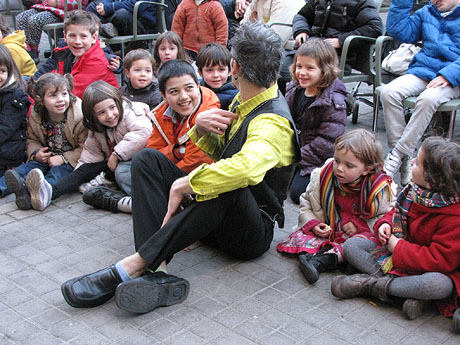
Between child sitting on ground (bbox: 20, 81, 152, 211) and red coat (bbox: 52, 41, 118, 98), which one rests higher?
red coat (bbox: 52, 41, 118, 98)

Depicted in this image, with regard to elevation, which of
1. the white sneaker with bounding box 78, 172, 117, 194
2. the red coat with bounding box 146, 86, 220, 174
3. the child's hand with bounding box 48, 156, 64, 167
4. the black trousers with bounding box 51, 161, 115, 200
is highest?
the red coat with bounding box 146, 86, 220, 174

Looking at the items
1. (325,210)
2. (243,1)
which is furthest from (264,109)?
(243,1)

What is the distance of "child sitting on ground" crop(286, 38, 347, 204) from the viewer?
482cm

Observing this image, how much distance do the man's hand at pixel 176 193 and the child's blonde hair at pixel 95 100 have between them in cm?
193

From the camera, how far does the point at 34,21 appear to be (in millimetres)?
8758

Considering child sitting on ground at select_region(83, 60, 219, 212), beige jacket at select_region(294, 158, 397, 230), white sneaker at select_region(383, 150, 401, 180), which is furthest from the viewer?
white sneaker at select_region(383, 150, 401, 180)

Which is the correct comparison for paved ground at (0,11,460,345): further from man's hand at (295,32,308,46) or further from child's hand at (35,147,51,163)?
man's hand at (295,32,308,46)

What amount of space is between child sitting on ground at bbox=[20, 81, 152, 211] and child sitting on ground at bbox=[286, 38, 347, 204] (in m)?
1.29

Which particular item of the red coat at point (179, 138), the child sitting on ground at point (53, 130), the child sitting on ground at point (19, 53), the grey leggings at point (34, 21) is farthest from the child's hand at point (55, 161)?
the grey leggings at point (34, 21)

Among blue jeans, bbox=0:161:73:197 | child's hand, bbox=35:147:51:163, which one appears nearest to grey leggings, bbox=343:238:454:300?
blue jeans, bbox=0:161:73:197

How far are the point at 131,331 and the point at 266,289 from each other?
0.84m

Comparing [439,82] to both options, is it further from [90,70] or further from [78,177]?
[90,70]

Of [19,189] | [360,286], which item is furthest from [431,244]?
[19,189]

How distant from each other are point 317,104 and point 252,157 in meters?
1.81
